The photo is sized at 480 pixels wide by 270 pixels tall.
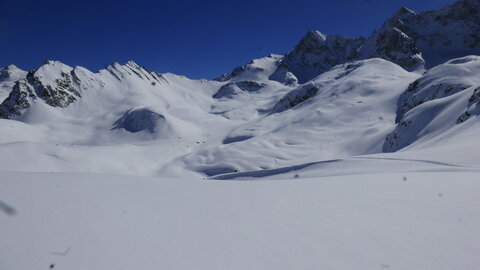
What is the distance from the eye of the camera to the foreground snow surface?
2934mm

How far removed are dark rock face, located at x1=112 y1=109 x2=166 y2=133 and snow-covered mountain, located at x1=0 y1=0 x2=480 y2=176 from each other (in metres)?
0.39

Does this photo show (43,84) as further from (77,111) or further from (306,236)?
(306,236)

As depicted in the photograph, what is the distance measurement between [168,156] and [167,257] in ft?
160

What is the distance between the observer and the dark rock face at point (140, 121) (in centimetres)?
7457

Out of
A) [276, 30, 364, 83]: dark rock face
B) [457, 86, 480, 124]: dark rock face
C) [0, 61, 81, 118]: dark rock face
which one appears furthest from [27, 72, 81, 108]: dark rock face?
[276, 30, 364, 83]: dark rock face

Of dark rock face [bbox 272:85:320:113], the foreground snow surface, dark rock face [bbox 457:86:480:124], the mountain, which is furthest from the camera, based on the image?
the mountain

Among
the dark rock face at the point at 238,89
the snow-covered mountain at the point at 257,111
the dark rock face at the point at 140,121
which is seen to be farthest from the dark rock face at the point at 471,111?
the dark rock face at the point at 238,89

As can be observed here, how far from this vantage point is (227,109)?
107375mm

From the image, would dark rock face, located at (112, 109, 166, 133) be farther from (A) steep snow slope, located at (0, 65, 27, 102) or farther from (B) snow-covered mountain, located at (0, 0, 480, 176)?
(A) steep snow slope, located at (0, 65, 27, 102)

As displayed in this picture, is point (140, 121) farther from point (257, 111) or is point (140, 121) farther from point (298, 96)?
point (298, 96)

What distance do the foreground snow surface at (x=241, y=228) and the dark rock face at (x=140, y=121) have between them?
69.6 metres

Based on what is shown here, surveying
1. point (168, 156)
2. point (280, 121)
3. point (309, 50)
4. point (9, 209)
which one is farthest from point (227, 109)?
point (9, 209)

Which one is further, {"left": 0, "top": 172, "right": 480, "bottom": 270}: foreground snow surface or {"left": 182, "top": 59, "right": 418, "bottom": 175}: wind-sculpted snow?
{"left": 182, "top": 59, "right": 418, "bottom": 175}: wind-sculpted snow

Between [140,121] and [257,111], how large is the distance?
38.6m
